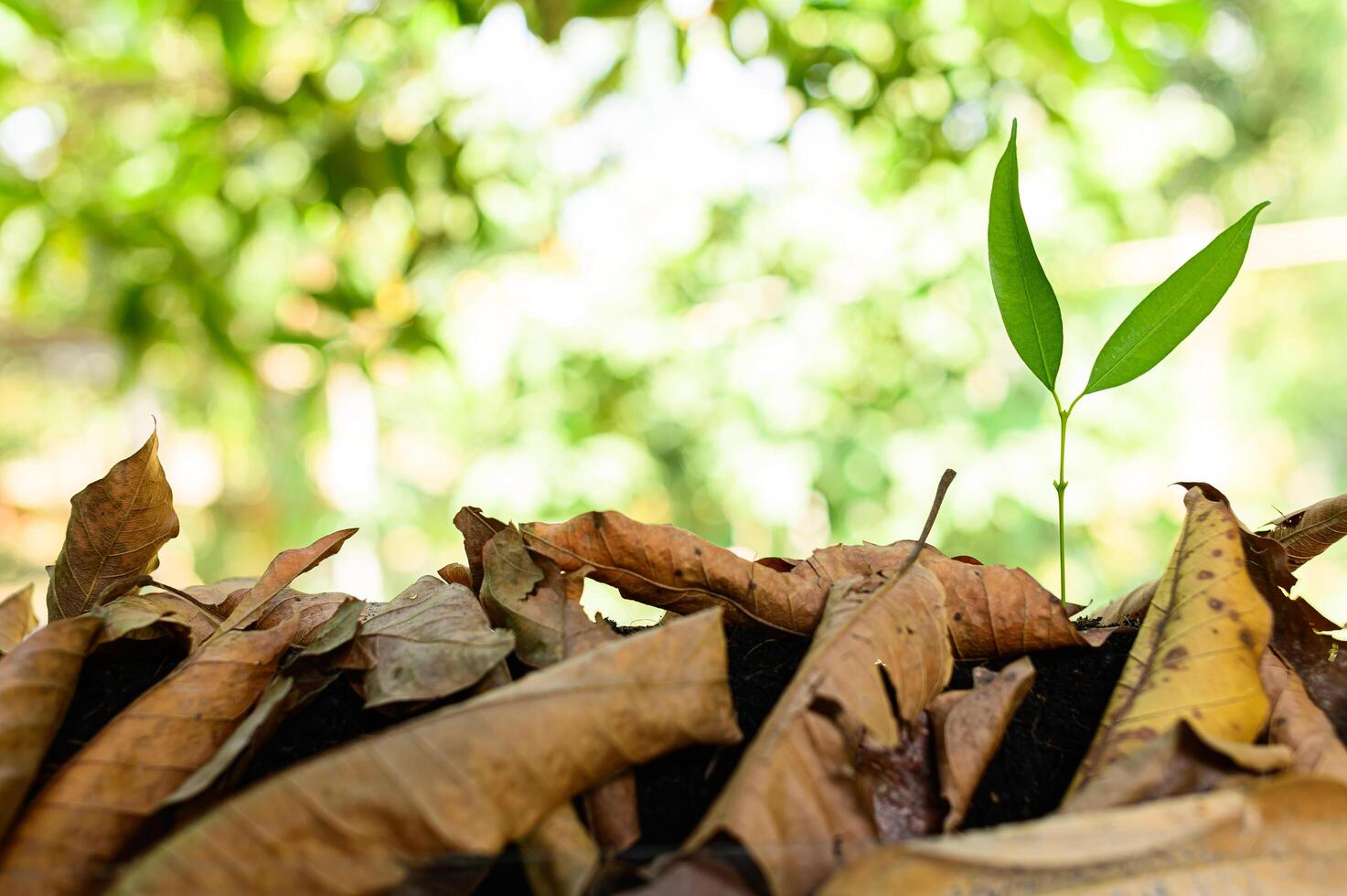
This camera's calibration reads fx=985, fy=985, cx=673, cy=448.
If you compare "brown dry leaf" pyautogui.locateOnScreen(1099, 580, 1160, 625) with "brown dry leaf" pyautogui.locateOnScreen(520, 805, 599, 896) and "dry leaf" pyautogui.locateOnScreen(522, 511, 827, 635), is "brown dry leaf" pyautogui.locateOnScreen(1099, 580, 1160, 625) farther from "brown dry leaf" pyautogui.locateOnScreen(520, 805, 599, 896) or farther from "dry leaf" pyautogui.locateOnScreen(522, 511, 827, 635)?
"brown dry leaf" pyautogui.locateOnScreen(520, 805, 599, 896)

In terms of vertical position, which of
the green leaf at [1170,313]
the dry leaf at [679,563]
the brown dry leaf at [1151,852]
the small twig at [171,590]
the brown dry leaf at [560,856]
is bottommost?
the brown dry leaf at [560,856]

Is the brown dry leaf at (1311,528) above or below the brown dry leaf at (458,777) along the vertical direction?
above

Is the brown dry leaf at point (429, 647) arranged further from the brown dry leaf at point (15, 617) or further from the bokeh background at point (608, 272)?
the bokeh background at point (608, 272)

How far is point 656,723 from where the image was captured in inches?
13.8

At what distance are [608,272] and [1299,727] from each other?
2572 millimetres

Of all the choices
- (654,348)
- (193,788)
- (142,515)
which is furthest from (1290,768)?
(654,348)

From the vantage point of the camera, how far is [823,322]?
8.60ft

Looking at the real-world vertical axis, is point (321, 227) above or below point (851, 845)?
above

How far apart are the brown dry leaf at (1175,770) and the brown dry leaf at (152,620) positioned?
0.38 meters

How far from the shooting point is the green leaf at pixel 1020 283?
49cm

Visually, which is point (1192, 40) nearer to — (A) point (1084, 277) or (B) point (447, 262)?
(A) point (1084, 277)

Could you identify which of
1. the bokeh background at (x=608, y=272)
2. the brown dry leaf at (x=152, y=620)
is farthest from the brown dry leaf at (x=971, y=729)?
the bokeh background at (x=608, y=272)

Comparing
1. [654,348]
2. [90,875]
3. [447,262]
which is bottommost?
[90,875]

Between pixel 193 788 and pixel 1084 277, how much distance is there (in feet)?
9.29
